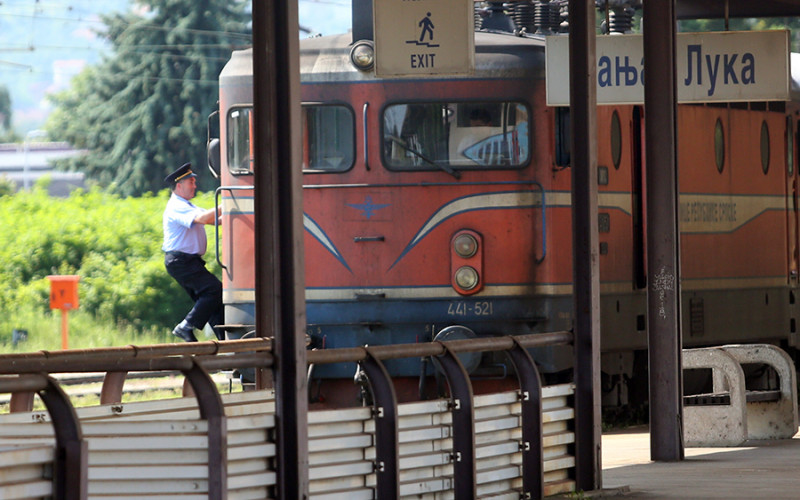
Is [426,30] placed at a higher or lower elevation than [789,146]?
higher

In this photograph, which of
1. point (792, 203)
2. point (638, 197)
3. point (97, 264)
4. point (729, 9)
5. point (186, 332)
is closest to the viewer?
point (186, 332)

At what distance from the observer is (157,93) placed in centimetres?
4856

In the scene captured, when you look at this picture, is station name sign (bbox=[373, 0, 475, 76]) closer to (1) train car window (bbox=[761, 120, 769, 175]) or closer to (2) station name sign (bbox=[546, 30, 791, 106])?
(2) station name sign (bbox=[546, 30, 791, 106])

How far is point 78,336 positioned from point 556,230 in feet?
56.3

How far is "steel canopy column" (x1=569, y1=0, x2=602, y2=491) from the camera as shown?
854 centimetres

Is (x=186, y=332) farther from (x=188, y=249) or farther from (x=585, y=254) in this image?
(x=585, y=254)

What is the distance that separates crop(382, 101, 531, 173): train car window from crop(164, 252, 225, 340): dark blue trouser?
2103 mm

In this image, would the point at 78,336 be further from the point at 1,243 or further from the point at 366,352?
the point at 366,352

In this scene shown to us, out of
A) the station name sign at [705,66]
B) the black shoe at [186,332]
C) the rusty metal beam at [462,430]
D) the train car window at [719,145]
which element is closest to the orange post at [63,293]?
the black shoe at [186,332]

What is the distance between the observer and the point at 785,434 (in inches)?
475

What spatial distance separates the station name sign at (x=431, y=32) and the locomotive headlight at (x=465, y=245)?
216 centimetres

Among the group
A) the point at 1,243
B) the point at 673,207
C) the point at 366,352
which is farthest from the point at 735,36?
the point at 1,243

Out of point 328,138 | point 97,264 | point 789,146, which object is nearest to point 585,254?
point 328,138

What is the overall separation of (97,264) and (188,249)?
18924 millimetres
